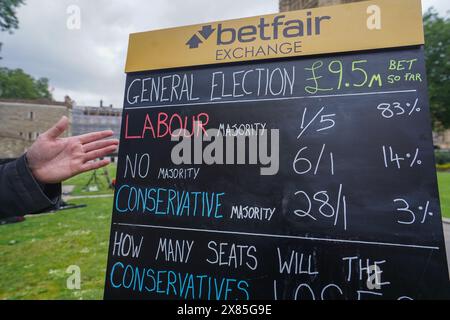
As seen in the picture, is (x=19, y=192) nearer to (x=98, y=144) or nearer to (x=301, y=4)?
(x=98, y=144)

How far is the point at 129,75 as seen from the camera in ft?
7.66

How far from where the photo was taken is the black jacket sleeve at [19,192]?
5.46 feet

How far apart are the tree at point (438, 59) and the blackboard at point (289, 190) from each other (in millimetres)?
26240

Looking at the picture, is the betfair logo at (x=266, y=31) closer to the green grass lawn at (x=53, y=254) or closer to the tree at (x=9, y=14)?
the green grass lawn at (x=53, y=254)

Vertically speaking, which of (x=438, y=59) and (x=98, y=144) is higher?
(x=438, y=59)

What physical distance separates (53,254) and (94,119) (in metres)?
58.0

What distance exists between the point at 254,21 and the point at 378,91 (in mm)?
1040

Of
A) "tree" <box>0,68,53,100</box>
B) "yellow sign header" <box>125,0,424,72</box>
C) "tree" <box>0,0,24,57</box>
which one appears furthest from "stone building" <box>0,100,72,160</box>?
"yellow sign header" <box>125,0,424,72</box>

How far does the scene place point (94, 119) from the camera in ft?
185

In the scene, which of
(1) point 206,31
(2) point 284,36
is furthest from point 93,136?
(2) point 284,36
